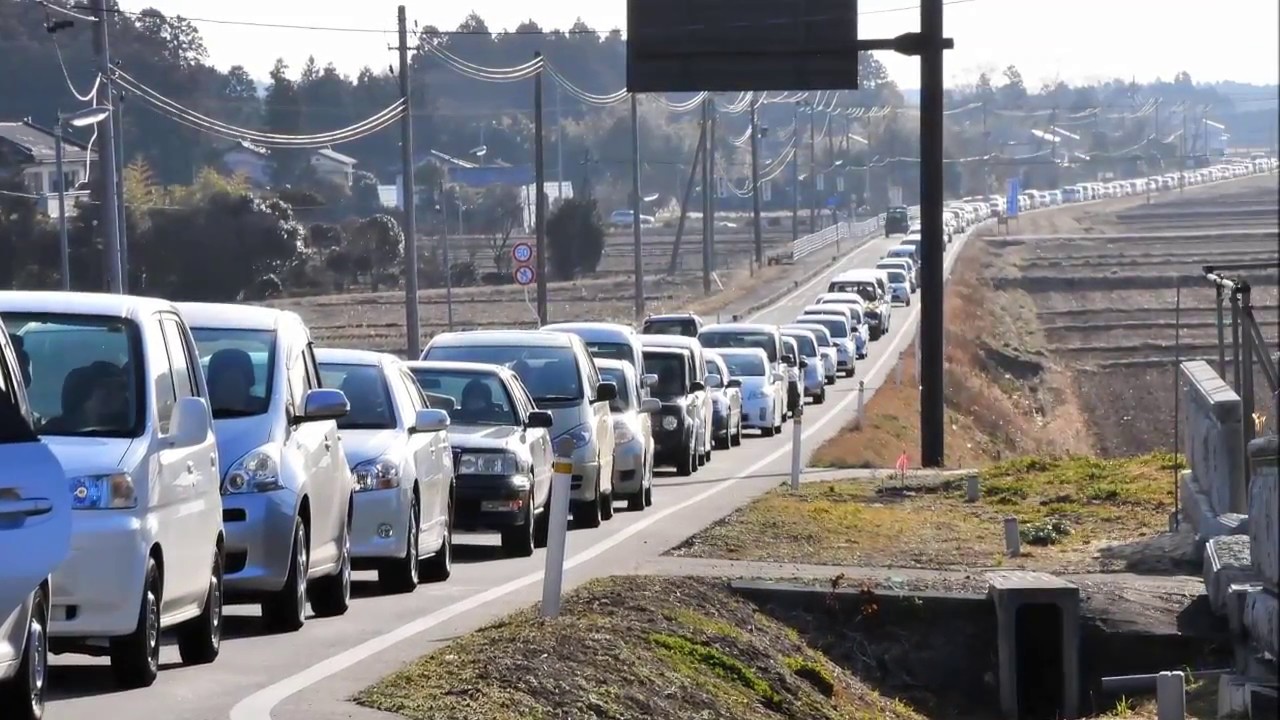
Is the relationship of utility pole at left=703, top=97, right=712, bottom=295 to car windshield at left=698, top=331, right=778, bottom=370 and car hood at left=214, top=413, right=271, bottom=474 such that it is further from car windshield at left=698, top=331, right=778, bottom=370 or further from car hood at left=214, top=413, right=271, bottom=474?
car hood at left=214, top=413, right=271, bottom=474

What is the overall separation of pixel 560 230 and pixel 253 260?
3410cm

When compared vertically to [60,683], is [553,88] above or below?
above

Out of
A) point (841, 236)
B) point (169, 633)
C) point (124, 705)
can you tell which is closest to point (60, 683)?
point (124, 705)

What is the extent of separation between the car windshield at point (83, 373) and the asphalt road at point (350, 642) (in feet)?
3.91

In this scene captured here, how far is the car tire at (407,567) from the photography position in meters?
13.9

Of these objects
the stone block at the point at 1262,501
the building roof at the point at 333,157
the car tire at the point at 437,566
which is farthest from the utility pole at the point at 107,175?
the building roof at the point at 333,157

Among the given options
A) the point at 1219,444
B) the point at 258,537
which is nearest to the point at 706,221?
the point at 1219,444

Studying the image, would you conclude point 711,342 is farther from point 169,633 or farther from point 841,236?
point 841,236

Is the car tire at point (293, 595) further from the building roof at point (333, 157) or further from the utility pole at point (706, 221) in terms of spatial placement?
the building roof at point (333, 157)

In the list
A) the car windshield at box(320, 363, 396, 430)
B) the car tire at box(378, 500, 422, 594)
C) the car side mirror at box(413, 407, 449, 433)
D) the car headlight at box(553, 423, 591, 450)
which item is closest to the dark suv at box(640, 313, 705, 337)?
the car headlight at box(553, 423, 591, 450)

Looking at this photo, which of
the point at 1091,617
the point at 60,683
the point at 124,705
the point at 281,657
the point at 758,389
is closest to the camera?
the point at 124,705

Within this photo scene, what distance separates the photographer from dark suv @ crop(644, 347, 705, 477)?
94.3 ft

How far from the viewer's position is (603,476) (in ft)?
66.1

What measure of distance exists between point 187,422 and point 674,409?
63.4 ft
